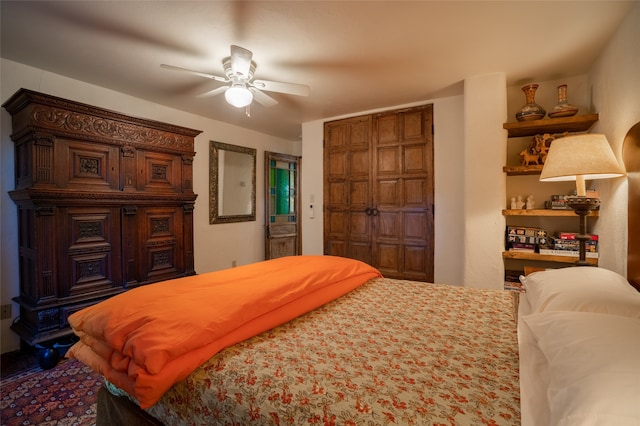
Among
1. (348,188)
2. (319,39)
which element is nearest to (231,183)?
(348,188)

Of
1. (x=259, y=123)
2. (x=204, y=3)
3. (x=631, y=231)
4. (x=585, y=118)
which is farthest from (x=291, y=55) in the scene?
(x=631, y=231)

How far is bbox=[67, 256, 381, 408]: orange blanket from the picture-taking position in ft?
3.12

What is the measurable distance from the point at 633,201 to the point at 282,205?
4.36 metres

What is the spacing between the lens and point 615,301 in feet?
3.55

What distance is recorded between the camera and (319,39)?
7.03ft

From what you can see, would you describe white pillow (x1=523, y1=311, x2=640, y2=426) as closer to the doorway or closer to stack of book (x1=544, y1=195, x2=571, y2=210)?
stack of book (x1=544, y1=195, x2=571, y2=210)

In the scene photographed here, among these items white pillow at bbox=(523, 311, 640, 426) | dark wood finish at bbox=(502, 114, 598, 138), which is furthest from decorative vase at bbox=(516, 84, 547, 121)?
white pillow at bbox=(523, 311, 640, 426)

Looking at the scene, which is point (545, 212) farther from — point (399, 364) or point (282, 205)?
point (282, 205)

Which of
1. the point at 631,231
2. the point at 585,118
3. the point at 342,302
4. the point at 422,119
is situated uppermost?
the point at 422,119

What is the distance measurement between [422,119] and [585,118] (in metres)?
1.50

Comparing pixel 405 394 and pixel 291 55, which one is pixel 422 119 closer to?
pixel 291 55

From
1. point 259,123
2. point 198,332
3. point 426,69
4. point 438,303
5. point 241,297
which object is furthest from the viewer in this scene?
point 259,123

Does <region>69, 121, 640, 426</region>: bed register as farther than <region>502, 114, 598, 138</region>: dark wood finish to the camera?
No

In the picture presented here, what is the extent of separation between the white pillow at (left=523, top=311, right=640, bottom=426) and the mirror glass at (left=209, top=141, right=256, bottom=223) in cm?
399
